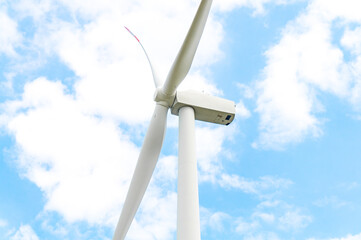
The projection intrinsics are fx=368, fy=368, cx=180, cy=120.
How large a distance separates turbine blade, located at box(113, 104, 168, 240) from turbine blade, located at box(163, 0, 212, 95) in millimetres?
825

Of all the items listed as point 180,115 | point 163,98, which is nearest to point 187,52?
point 163,98

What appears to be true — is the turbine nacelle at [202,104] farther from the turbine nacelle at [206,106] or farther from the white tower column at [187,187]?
the white tower column at [187,187]

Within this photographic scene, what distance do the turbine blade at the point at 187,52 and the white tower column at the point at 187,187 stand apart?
1.19 meters

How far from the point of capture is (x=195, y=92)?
36.7 ft

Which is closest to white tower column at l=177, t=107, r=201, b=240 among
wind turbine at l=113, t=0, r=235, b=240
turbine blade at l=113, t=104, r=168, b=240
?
wind turbine at l=113, t=0, r=235, b=240

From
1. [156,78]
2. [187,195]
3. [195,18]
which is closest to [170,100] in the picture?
[156,78]

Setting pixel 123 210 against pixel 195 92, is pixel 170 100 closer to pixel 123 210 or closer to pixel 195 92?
pixel 195 92

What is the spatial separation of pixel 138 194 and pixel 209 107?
3.33 meters

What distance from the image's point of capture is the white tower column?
27.0 feet

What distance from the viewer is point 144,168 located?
424 inches

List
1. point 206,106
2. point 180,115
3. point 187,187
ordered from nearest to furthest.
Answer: point 187,187 < point 180,115 < point 206,106

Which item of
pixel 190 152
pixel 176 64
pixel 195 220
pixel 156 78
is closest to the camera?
pixel 195 220

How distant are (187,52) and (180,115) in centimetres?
183

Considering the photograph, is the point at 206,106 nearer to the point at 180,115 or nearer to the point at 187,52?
the point at 180,115
